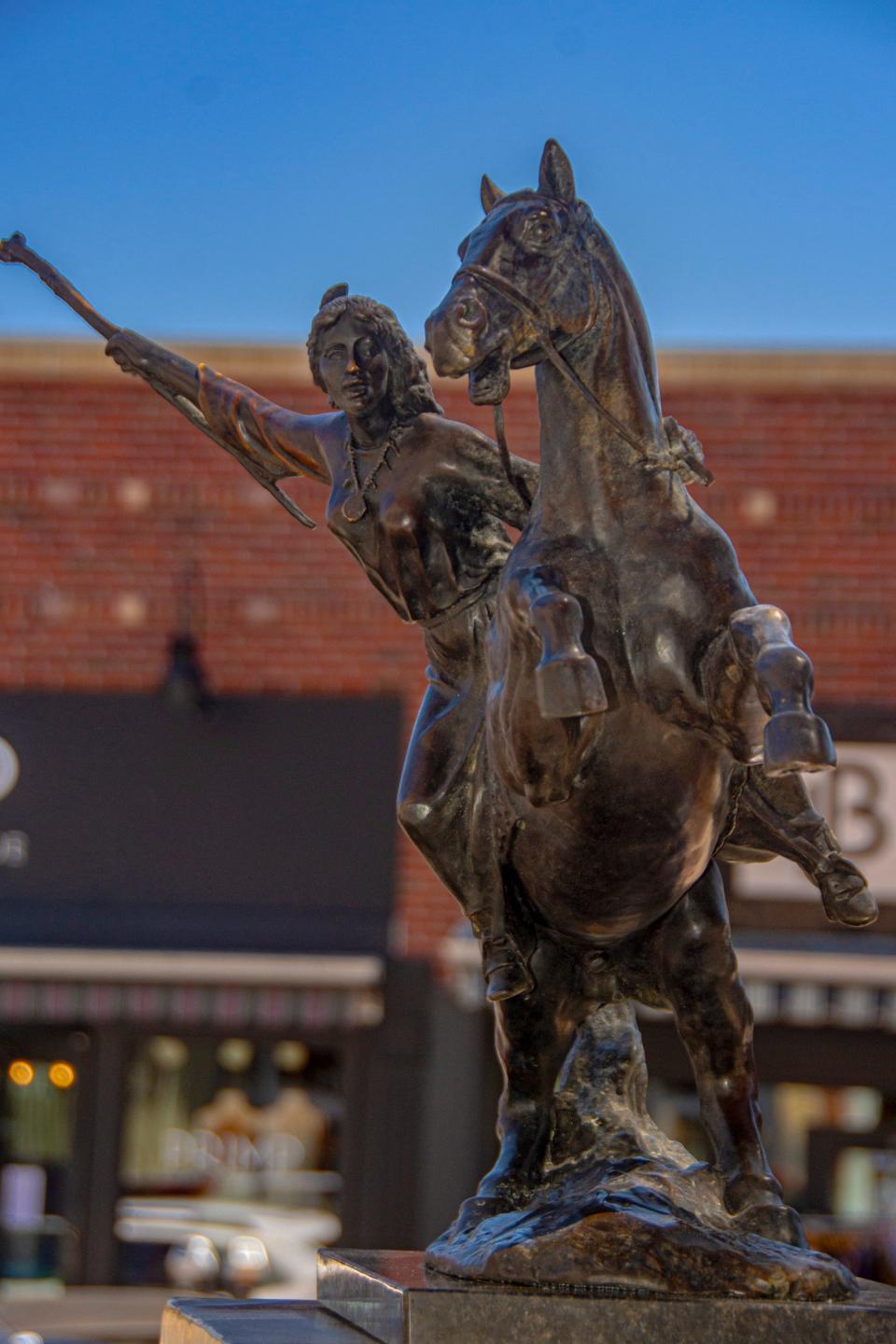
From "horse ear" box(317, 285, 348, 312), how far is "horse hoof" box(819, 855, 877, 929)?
1.32 m

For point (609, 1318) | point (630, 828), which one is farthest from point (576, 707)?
point (609, 1318)

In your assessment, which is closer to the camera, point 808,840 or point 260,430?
point 808,840

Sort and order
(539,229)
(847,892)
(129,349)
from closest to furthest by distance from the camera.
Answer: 1. (539,229)
2. (847,892)
3. (129,349)

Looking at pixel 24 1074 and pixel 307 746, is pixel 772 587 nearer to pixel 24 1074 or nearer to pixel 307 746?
pixel 307 746

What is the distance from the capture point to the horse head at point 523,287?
282 cm

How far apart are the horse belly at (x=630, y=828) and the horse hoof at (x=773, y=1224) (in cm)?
48

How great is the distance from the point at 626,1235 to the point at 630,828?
1.97ft

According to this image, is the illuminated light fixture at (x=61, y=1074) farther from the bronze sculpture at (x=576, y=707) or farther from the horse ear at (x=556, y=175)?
the horse ear at (x=556, y=175)

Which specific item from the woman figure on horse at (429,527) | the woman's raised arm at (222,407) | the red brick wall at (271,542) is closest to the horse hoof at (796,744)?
the woman figure on horse at (429,527)

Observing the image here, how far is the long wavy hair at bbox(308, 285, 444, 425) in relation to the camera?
332 cm

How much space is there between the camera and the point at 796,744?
8.30ft

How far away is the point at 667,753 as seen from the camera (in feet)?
9.41

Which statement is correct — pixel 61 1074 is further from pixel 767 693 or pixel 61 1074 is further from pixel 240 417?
pixel 767 693

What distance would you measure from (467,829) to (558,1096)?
1.66 ft
